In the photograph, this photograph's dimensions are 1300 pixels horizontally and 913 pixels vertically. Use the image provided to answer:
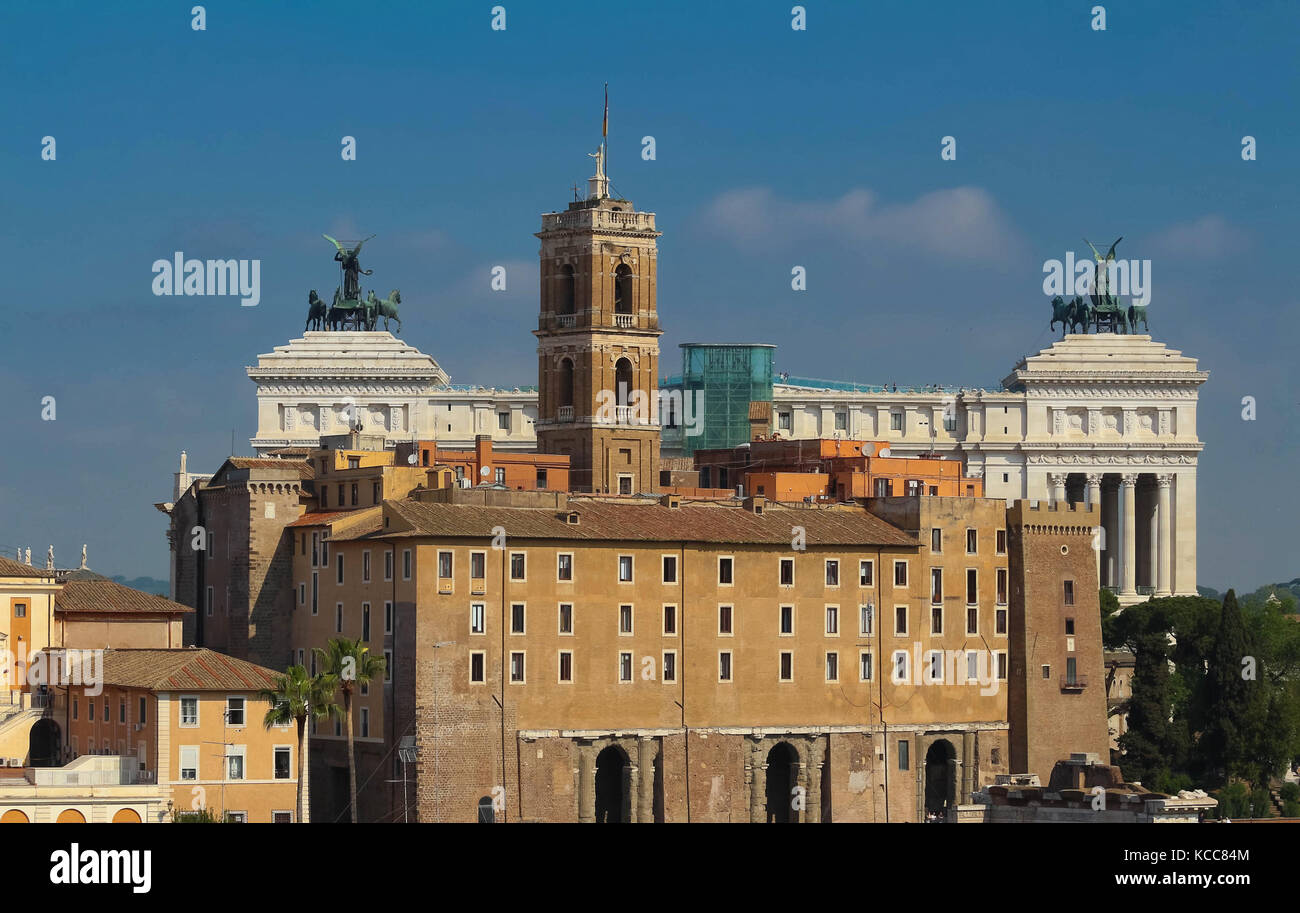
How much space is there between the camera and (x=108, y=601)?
104 meters

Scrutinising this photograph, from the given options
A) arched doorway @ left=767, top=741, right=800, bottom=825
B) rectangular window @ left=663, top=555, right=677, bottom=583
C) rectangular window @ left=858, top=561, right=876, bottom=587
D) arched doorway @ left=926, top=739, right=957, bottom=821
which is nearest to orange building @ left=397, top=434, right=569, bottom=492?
rectangular window @ left=858, top=561, right=876, bottom=587

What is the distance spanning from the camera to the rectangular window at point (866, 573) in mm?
105875

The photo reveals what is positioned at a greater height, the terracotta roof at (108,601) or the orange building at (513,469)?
the orange building at (513,469)

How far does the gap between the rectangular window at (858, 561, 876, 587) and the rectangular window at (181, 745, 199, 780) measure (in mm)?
29208

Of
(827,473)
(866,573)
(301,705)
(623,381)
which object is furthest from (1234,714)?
(301,705)

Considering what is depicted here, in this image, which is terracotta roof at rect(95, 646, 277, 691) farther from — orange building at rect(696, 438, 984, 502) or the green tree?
the green tree

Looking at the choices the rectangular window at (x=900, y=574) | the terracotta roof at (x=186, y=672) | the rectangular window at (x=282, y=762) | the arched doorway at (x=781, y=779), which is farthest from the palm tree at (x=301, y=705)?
the rectangular window at (x=900, y=574)

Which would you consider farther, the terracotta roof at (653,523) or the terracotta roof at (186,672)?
the terracotta roof at (653,523)

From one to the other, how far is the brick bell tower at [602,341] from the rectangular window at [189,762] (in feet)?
114

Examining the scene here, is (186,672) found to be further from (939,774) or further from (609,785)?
(939,774)

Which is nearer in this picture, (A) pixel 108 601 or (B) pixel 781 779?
(A) pixel 108 601

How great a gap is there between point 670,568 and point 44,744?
23448 mm

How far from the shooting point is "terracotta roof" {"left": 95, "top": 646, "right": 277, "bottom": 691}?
89375 mm

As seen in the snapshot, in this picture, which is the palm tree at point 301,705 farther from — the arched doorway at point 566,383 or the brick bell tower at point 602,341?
the arched doorway at point 566,383
